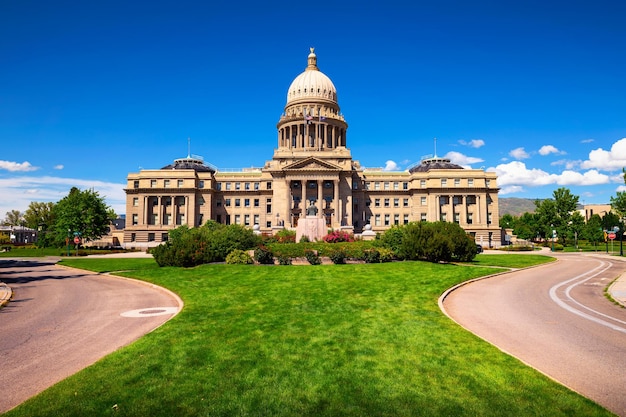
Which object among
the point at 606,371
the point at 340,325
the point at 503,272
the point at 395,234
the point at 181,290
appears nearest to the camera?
the point at 606,371

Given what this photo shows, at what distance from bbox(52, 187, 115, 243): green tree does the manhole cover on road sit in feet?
191

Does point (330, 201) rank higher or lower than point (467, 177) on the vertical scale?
lower

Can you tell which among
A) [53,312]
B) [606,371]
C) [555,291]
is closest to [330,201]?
[555,291]

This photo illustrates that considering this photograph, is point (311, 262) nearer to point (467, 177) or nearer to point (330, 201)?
point (330, 201)

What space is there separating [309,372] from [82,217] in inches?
2838

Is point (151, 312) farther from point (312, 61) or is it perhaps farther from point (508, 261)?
point (312, 61)

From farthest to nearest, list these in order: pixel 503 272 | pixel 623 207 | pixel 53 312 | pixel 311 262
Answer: pixel 623 207, pixel 311 262, pixel 503 272, pixel 53 312

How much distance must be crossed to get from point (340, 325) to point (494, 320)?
6.19 meters

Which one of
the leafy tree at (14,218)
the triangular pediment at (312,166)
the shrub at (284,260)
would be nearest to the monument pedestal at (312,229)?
the shrub at (284,260)

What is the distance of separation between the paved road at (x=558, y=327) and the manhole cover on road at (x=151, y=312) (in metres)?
11.7

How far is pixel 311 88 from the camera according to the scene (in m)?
105

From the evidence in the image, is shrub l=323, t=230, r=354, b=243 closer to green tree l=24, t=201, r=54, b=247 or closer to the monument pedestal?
the monument pedestal

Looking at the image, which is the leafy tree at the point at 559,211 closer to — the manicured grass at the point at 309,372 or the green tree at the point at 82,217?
the manicured grass at the point at 309,372

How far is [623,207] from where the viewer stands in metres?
54.8
